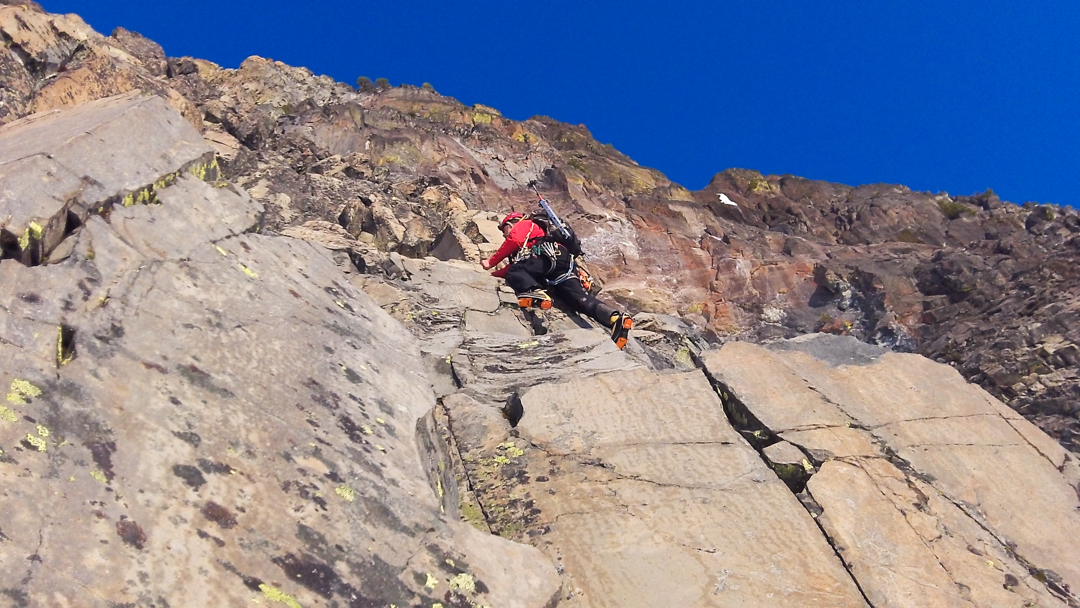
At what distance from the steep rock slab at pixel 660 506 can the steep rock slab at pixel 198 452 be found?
0.86 metres

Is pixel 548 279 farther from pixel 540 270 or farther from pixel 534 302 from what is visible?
pixel 534 302

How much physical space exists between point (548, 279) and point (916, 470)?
24.2ft

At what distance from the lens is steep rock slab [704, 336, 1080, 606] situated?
20.0 ft

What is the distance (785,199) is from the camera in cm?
4888

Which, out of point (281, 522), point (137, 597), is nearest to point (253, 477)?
point (281, 522)

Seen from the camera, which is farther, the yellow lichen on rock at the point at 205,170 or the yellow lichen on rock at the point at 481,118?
the yellow lichen on rock at the point at 481,118

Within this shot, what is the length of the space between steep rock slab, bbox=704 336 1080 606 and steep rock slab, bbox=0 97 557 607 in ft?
10.6

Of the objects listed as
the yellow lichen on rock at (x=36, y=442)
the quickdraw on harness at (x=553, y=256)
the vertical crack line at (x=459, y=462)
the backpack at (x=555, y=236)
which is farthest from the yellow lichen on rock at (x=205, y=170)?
the backpack at (x=555, y=236)

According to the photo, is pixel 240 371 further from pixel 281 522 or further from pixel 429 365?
pixel 429 365

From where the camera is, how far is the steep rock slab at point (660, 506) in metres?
5.49

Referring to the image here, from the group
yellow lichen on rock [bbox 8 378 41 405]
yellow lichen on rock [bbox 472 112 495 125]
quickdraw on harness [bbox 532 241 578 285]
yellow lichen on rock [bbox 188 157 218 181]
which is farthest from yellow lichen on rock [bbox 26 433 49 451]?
yellow lichen on rock [bbox 472 112 495 125]

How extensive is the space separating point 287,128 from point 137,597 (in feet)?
106

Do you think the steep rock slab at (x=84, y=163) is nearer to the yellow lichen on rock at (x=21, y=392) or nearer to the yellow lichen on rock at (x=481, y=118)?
the yellow lichen on rock at (x=21, y=392)

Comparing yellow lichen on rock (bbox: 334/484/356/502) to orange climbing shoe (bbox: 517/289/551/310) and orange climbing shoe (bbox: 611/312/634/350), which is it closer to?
orange climbing shoe (bbox: 611/312/634/350)
